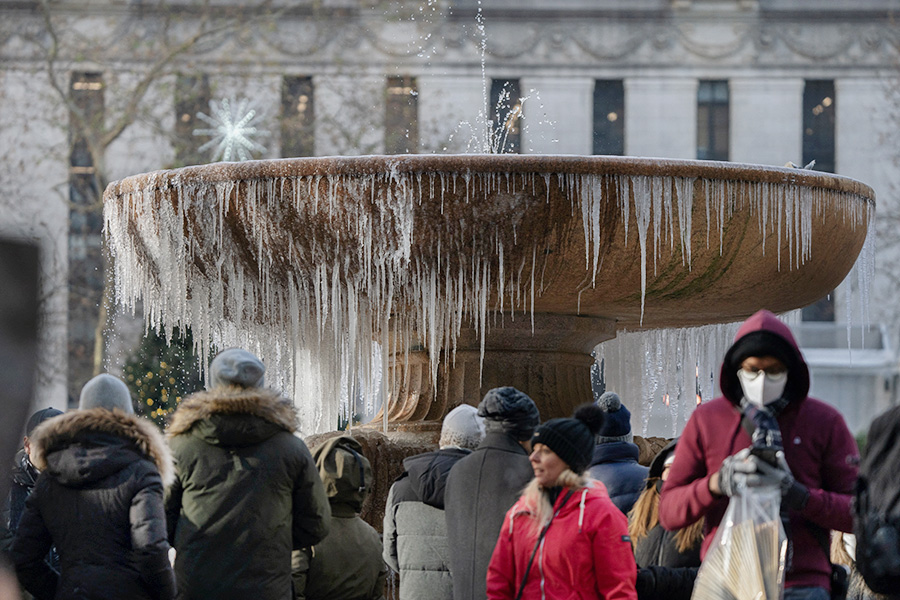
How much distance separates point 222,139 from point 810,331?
56.0 feet

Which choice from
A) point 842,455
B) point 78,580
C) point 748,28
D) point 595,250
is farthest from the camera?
point 748,28

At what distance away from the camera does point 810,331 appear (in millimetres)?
36312

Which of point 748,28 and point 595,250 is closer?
point 595,250

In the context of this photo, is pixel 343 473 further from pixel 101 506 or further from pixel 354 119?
pixel 354 119

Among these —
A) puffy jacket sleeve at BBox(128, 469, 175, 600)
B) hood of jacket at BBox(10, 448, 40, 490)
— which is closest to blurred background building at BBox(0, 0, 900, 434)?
hood of jacket at BBox(10, 448, 40, 490)

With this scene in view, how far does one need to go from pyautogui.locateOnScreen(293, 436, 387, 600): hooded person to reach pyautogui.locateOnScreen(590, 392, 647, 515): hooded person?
0.89 metres

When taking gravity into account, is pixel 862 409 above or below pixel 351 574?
below

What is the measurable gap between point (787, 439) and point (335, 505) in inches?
86.5

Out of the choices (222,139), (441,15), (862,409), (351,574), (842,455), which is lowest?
(862,409)

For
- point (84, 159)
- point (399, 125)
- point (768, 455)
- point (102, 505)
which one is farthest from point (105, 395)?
point (84, 159)

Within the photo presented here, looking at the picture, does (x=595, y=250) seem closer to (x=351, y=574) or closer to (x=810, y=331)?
(x=351, y=574)

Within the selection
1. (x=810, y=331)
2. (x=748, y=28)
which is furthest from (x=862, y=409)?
(x=748, y=28)

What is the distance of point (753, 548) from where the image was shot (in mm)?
3256

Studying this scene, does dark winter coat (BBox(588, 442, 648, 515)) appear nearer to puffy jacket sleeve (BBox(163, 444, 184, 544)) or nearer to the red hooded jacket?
the red hooded jacket
